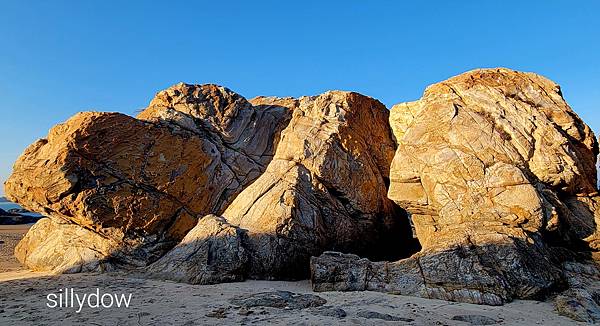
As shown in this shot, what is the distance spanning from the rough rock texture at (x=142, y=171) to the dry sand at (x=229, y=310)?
2899 mm

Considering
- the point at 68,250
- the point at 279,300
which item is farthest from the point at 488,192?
the point at 68,250

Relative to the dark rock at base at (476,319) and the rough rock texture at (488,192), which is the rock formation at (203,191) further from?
the dark rock at base at (476,319)

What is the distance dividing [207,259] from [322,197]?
3585 millimetres

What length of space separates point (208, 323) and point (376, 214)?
24.4 ft

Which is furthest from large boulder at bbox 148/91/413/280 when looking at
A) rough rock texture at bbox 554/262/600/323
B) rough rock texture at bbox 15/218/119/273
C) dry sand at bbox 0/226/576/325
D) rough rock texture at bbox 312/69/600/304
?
rough rock texture at bbox 554/262/600/323

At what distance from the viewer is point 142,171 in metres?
11.5

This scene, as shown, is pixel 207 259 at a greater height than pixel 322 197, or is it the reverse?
pixel 322 197

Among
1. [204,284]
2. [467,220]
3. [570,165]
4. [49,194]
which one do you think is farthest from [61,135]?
[570,165]

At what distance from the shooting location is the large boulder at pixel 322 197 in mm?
9531

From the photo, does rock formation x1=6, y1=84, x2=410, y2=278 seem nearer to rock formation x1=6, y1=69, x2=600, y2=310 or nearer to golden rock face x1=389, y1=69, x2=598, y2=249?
rock formation x1=6, y1=69, x2=600, y2=310

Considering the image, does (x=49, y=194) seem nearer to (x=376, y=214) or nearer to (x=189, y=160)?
(x=189, y=160)

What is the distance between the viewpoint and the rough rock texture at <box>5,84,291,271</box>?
10492 mm

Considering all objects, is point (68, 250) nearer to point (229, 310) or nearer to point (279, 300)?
point (229, 310)

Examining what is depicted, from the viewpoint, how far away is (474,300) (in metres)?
6.85
